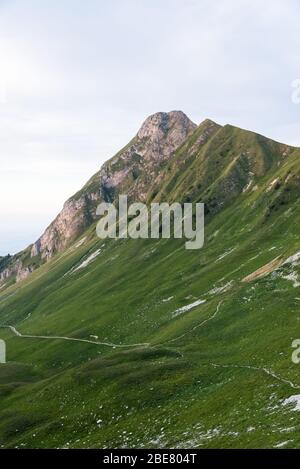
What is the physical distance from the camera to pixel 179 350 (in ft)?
224

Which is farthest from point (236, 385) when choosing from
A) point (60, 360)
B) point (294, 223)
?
point (294, 223)

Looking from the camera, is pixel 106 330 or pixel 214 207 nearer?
pixel 106 330

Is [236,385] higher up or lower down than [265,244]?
lower down

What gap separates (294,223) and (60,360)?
235ft

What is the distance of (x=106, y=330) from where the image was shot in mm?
107750

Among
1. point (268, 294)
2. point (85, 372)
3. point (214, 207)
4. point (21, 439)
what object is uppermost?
point (214, 207)

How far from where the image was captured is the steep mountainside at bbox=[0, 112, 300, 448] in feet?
137

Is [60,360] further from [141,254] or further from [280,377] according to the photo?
[141,254]

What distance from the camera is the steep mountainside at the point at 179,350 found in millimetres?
41750

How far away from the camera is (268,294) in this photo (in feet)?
262

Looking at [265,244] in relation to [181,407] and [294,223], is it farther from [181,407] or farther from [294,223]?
[181,407]
